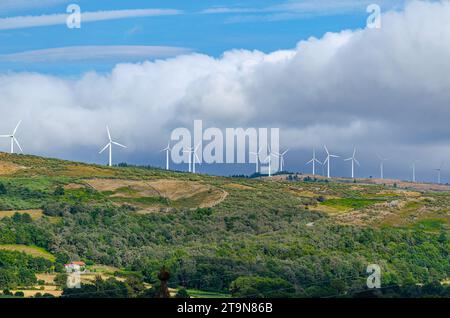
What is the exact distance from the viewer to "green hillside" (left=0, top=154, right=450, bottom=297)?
98181mm

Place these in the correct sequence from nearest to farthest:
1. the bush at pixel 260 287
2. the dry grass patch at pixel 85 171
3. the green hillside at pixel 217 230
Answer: the bush at pixel 260 287, the green hillside at pixel 217 230, the dry grass patch at pixel 85 171

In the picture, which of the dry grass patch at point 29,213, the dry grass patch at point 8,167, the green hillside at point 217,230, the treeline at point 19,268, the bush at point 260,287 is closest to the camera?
the bush at point 260,287

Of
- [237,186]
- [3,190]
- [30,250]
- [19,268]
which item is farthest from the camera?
[237,186]

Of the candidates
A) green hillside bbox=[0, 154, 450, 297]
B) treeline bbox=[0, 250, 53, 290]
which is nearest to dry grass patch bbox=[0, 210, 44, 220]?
green hillside bbox=[0, 154, 450, 297]

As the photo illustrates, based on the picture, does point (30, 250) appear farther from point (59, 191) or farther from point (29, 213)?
point (59, 191)

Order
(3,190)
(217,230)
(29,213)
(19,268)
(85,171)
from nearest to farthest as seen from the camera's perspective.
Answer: (19,268), (217,230), (29,213), (3,190), (85,171)

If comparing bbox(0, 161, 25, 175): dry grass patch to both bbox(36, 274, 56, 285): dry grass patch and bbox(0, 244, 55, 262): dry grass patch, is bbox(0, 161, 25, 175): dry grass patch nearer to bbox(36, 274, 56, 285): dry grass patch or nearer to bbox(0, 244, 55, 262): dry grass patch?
bbox(0, 244, 55, 262): dry grass patch

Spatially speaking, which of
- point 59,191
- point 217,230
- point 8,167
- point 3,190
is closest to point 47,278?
point 217,230

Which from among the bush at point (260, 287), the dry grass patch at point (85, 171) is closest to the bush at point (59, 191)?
the dry grass patch at point (85, 171)

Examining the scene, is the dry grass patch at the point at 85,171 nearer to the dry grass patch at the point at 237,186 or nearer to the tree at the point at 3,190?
the tree at the point at 3,190

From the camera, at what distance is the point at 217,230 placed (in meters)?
134

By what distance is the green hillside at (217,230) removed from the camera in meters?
98.2
